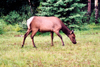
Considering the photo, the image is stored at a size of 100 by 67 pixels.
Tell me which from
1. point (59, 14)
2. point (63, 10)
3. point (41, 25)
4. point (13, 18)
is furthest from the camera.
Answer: point (13, 18)

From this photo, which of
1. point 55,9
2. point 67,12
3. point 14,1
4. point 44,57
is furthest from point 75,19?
point 44,57

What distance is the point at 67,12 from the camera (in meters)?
13.8

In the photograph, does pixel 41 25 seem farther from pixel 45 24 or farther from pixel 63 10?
pixel 63 10

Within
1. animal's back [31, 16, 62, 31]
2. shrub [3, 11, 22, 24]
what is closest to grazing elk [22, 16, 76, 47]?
animal's back [31, 16, 62, 31]

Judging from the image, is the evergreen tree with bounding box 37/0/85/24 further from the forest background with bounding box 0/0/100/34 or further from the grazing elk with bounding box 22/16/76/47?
the grazing elk with bounding box 22/16/76/47

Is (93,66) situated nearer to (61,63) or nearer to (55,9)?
(61,63)

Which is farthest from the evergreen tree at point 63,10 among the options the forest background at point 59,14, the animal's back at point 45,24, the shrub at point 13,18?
the animal's back at point 45,24

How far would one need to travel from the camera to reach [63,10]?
13.1 metres

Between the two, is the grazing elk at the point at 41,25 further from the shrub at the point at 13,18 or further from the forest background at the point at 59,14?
the shrub at the point at 13,18

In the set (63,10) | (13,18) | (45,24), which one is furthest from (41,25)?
(13,18)

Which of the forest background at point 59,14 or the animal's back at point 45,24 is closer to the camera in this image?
the animal's back at point 45,24

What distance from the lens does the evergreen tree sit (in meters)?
13.1

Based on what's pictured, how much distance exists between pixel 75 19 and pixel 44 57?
361 inches

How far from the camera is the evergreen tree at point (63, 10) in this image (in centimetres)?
1305
